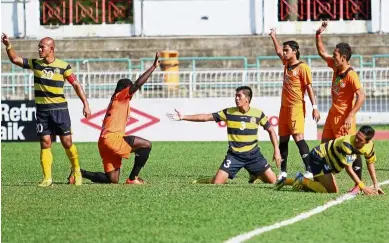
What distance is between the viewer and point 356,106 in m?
15.4

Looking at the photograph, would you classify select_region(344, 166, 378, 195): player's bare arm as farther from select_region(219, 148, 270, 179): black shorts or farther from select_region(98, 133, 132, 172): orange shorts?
select_region(98, 133, 132, 172): orange shorts

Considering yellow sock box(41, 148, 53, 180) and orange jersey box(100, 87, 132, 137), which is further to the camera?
orange jersey box(100, 87, 132, 137)

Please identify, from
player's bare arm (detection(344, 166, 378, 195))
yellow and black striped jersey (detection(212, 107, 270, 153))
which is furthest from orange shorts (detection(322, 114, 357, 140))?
player's bare arm (detection(344, 166, 378, 195))

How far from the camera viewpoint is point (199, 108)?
28188mm

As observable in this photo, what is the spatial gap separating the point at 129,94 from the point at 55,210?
3.78 metres

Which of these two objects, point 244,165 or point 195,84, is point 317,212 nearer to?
point 244,165

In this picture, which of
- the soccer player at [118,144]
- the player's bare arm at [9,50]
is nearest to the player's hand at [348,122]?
the soccer player at [118,144]

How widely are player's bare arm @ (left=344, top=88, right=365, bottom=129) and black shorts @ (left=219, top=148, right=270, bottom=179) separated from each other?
1479mm

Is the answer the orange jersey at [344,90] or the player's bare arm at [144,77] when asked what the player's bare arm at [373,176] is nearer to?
the orange jersey at [344,90]

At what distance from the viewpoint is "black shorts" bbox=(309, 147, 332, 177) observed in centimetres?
1488

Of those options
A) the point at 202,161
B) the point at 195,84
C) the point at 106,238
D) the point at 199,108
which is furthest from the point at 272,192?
the point at 195,84

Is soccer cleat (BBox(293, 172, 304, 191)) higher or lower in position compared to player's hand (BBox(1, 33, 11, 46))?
lower

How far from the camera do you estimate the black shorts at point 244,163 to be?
16391mm

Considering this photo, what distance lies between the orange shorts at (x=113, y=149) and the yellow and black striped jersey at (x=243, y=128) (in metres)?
1.29
